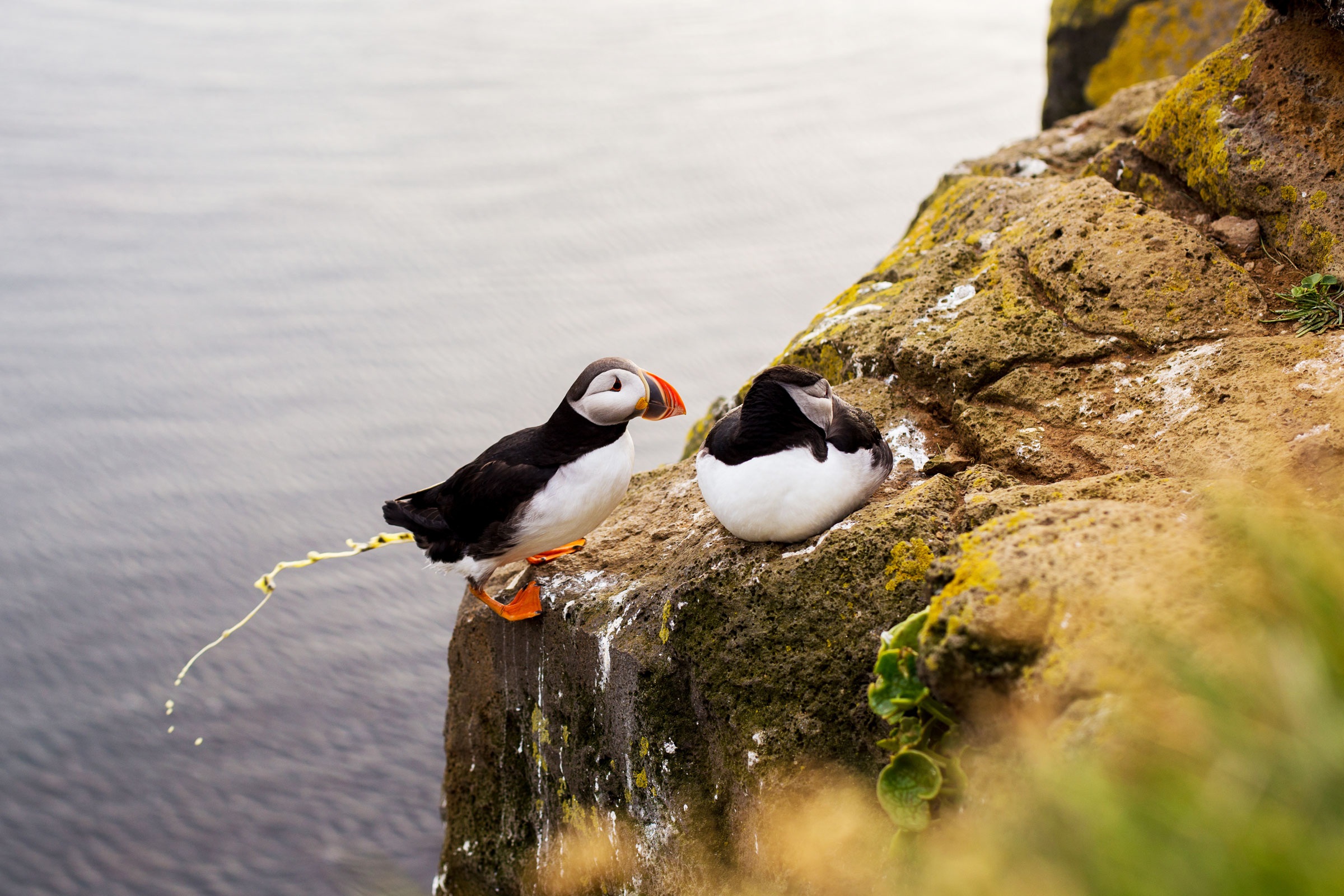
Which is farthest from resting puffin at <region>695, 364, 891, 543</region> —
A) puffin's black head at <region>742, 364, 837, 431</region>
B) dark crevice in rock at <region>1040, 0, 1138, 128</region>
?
dark crevice in rock at <region>1040, 0, 1138, 128</region>

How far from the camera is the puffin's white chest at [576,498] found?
148 inches

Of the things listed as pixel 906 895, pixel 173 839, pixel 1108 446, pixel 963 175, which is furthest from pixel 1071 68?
pixel 173 839

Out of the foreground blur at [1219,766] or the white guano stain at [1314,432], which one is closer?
the foreground blur at [1219,766]

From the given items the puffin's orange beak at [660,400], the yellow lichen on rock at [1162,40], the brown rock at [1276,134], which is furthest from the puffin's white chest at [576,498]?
the yellow lichen on rock at [1162,40]

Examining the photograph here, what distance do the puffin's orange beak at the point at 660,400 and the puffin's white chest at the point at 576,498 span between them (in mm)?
243

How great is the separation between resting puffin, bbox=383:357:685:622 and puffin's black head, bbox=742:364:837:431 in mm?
512

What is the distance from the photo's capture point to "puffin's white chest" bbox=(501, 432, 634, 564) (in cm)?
376

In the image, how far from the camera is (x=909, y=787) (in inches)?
91.7

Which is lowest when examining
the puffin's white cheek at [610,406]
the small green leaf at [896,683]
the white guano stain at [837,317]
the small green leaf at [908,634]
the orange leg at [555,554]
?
the orange leg at [555,554]

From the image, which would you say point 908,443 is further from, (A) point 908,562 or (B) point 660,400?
(B) point 660,400

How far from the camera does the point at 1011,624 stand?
2086mm

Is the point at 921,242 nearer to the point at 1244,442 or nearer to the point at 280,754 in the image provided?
the point at 1244,442

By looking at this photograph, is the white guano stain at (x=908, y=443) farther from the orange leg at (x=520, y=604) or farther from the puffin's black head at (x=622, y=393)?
the orange leg at (x=520, y=604)

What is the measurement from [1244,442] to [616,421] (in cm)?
222
